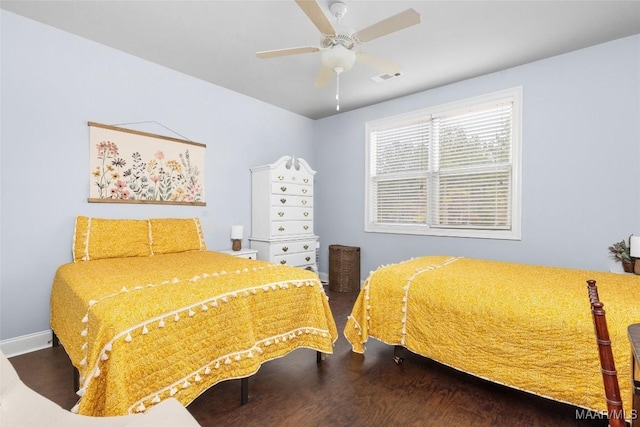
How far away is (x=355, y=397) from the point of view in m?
1.87

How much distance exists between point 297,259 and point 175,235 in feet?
5.21

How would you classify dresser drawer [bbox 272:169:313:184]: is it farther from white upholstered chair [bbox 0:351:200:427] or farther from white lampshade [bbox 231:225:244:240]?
white upholstered chair [bbox 0:351:200:427]

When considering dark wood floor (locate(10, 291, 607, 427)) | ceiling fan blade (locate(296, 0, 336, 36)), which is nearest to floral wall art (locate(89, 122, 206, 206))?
dark wood floor (locate(10, 291, 607, 427))

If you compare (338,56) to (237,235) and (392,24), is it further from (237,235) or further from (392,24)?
(237,235)

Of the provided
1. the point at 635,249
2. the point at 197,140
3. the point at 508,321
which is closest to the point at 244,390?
the point at 508,321

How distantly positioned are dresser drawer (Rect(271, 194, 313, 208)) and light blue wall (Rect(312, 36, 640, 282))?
1533mm

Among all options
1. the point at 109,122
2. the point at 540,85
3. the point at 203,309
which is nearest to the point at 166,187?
the point at 109,122

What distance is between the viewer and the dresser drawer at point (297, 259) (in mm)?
3965

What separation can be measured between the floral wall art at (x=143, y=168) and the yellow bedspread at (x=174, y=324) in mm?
861

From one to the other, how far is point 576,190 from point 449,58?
65.8 inches

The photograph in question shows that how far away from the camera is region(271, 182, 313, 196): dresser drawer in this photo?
13.1 feet

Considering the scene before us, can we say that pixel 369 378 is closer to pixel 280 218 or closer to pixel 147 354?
pixel 147 354

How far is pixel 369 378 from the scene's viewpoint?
82.2 inches

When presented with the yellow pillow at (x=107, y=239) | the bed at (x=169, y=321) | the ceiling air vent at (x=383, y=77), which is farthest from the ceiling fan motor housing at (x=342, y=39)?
the yellow pillow at (x=107, y=239)
